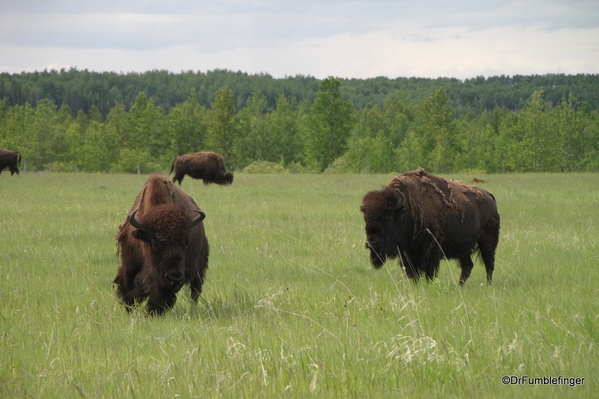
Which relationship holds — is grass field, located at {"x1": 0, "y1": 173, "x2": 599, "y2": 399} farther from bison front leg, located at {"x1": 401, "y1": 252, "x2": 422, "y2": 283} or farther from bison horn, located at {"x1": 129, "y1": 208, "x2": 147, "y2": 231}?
bison horn, located at {"x1": 129, "y1": 208, "x2": 147, "y2": 231}

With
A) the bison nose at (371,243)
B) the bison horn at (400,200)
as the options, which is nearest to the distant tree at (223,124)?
the bison horn at (400,200)

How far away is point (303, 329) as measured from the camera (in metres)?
5.21

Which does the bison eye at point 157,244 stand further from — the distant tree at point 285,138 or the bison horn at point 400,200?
the distant tree at point 285,138

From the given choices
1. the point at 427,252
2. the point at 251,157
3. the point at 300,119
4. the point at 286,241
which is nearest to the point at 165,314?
the point at 427,252

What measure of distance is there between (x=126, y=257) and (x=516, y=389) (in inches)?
184

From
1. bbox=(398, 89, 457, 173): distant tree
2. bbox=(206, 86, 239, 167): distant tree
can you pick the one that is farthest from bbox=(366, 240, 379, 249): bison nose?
bbox=(398, 89, 457, 173): distant tree

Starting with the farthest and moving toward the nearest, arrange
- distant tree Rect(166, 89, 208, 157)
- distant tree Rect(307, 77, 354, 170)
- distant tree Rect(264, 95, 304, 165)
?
distant tree Rect(264, 95, 304, 165), distant tree Rect(166, 89, 208, 157), distant tree Rect(307, 77, 354, 170)

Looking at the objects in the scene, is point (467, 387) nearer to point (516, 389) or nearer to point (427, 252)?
point (516, 389)

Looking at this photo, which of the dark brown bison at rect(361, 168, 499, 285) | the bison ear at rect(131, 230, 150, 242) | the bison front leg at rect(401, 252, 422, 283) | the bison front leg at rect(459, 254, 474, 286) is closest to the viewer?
the bison ear at rect(131, 230, 150, 242)

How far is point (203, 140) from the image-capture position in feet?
278

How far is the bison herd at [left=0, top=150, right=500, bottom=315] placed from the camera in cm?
630

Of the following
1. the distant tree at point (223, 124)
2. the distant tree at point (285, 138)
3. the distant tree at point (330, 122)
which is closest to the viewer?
the distant tree at point (330, 122)

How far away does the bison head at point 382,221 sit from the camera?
7.71 m

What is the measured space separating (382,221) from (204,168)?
89.3 ft
